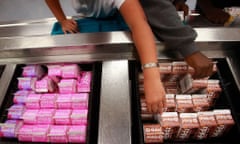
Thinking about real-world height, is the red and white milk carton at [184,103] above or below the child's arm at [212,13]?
below

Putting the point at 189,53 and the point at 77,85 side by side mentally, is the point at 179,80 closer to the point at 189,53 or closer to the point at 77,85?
the point at 189,53

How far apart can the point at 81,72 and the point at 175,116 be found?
522 mm

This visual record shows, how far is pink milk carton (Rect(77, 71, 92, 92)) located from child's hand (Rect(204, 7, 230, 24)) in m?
0.88

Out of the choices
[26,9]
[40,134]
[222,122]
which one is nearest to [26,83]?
[40,134]

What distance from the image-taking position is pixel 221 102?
102cm

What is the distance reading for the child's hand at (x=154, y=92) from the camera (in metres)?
0.84

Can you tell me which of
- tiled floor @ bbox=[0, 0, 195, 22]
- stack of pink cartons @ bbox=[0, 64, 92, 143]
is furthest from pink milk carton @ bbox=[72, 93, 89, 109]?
tiled floor @ bbox=[0, 0, 195, 22]

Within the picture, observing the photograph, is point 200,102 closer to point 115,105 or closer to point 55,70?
point 115,105

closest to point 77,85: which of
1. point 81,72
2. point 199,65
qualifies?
point 81,72

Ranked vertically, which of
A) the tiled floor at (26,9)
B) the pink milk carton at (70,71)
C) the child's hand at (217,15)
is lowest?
the pink milk carton at (70,71)

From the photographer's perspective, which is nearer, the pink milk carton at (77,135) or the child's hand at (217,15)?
the pink milk carton at (77,135)

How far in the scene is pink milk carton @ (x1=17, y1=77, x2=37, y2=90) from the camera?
1.06m

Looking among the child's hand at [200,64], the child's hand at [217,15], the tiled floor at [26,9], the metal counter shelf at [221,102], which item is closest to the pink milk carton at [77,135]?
the metal counter shelf at [221,102]

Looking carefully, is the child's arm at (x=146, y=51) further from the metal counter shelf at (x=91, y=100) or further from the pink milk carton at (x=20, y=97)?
the pink milk carton at (x=20, y=97)
